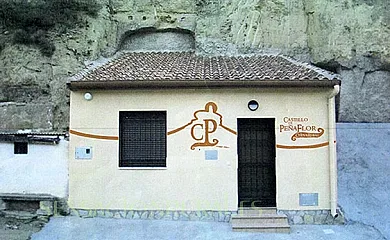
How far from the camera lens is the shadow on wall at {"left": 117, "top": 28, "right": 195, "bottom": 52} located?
1576cm

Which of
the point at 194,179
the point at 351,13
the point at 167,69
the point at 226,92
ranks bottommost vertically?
the point at 194,179

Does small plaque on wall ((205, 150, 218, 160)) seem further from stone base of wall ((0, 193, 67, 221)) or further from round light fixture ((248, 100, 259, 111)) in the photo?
stone base of wall ((0, 193, 67, 221))

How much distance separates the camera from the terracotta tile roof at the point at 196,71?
9406 millimetres

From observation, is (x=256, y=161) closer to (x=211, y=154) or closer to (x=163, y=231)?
(x=211, y=154)

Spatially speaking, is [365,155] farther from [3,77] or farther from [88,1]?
[3,77]

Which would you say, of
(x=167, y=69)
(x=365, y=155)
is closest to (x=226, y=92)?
(x=167, y=69)

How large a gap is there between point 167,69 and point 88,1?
5736 mm

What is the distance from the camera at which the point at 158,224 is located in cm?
905

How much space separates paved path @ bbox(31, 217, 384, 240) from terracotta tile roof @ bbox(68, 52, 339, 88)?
3446mm

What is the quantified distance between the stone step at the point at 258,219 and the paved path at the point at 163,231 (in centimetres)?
27

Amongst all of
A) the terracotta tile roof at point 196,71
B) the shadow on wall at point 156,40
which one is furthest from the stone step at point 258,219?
the shadow on wall at point 156,40

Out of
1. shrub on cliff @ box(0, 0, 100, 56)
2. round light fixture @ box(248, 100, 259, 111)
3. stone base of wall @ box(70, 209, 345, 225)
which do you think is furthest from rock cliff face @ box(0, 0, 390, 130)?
round light fixture @ box(248, 100, 259, 111)

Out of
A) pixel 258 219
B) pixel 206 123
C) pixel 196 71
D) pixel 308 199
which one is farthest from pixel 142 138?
pixel 308 199

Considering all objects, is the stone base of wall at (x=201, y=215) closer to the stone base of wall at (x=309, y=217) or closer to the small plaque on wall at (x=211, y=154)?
the stone base of wall at (x=309, y=217)
